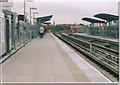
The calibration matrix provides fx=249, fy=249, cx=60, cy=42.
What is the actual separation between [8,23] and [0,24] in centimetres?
248

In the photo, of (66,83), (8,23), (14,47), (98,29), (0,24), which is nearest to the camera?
(66,83)

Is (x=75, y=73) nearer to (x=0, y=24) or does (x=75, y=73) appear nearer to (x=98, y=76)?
(x=98, y=76)

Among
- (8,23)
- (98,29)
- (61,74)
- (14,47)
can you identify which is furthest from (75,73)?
(98,29)

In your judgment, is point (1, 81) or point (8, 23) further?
point (8, 23)

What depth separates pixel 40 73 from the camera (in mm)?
8953

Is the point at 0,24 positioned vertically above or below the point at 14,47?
above

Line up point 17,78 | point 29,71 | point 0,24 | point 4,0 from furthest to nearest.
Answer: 1. point 4,0
2. point 0,24
3. point 29,71
4. point 17,78

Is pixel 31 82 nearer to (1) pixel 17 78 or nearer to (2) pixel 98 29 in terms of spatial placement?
(1) pixel 17 78

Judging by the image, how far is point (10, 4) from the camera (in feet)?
53.2

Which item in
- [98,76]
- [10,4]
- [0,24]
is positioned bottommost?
[98,76]

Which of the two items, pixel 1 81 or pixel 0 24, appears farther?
pixel 0 24

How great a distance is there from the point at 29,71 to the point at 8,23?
18.2 feet

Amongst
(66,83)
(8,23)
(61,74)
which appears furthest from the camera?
(8,23)

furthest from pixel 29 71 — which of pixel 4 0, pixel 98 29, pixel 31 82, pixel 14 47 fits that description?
pixel 98 29
